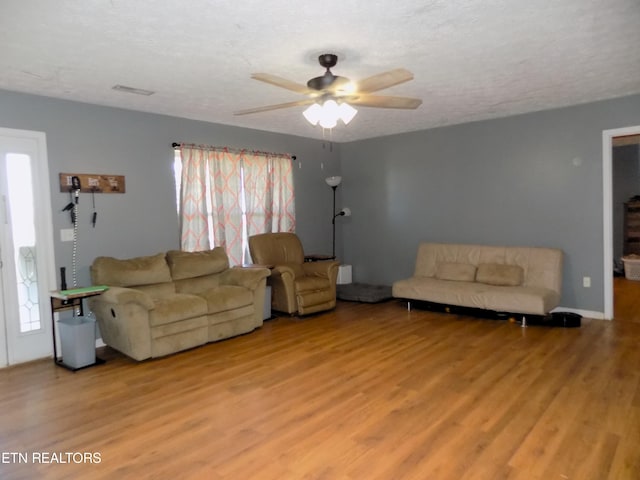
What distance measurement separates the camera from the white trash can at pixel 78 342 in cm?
363

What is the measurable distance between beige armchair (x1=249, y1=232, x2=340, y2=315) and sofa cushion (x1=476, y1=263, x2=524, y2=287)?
1.80m

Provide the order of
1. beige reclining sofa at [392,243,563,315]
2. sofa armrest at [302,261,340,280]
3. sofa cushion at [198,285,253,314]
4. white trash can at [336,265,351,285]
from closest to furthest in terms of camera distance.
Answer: sofa cushion at [198,285,253,314] → beige reclining sofa at [392,243,563,315] → sofa armrest at [302,261,340,280] → white trash can at [336,265,351,285]

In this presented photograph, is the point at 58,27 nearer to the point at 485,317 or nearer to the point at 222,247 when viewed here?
the point at 222,247

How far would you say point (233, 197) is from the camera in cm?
549

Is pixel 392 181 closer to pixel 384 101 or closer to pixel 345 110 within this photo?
pixel 384 101

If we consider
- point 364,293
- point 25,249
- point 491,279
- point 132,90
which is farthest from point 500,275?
point 25,249

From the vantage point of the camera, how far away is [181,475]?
6.99 ft

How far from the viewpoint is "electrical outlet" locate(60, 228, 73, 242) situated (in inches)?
161

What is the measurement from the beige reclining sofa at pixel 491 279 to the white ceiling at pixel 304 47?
185 centimetres

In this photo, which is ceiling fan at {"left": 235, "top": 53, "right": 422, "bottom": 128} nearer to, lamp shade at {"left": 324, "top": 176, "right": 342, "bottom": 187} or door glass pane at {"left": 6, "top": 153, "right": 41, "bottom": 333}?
door glass pane at {"left": 6, "top": 153, "right": 41, "bottom": 333}

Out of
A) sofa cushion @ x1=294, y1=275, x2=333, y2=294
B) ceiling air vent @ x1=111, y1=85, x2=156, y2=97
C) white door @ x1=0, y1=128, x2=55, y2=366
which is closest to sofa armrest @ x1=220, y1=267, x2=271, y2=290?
sofa cushion @ x1=294, y1=275, x2=333, y2=294

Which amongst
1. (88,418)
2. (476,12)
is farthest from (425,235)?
(88,418)

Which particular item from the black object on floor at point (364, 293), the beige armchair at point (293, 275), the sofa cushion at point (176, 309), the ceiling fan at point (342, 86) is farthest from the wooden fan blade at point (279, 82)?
the black object on floor at point (364, 293)

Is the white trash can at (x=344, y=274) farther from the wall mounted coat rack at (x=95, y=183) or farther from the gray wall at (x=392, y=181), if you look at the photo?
the wall mounted coat rack at (x=95, y=183)
